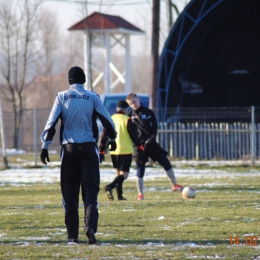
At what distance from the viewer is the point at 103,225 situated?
10125 millimetres

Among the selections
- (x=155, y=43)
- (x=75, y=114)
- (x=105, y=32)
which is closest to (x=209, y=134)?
(x=155, y=43)

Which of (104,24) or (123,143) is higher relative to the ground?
(104,24)

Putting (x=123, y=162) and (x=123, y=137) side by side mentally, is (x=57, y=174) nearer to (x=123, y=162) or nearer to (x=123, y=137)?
(x=123, y=162)

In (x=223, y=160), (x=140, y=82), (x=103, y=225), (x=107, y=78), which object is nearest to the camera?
(x=103, y=225)

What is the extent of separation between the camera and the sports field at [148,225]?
7.81m

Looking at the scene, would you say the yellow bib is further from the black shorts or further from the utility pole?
the utility pole

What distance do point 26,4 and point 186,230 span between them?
90.6ft

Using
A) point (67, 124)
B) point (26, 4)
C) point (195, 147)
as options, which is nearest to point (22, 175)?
point (195, 147)

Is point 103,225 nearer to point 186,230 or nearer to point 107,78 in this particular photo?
point 186,230

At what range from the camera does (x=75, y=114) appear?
8.72 m

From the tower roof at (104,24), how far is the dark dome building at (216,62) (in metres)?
6.04

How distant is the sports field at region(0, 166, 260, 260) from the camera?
781 centimetres

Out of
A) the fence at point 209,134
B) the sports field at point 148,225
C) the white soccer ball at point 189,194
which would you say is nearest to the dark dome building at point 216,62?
the fence at point 209,134

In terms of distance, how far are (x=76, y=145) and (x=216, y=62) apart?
23.9 m
